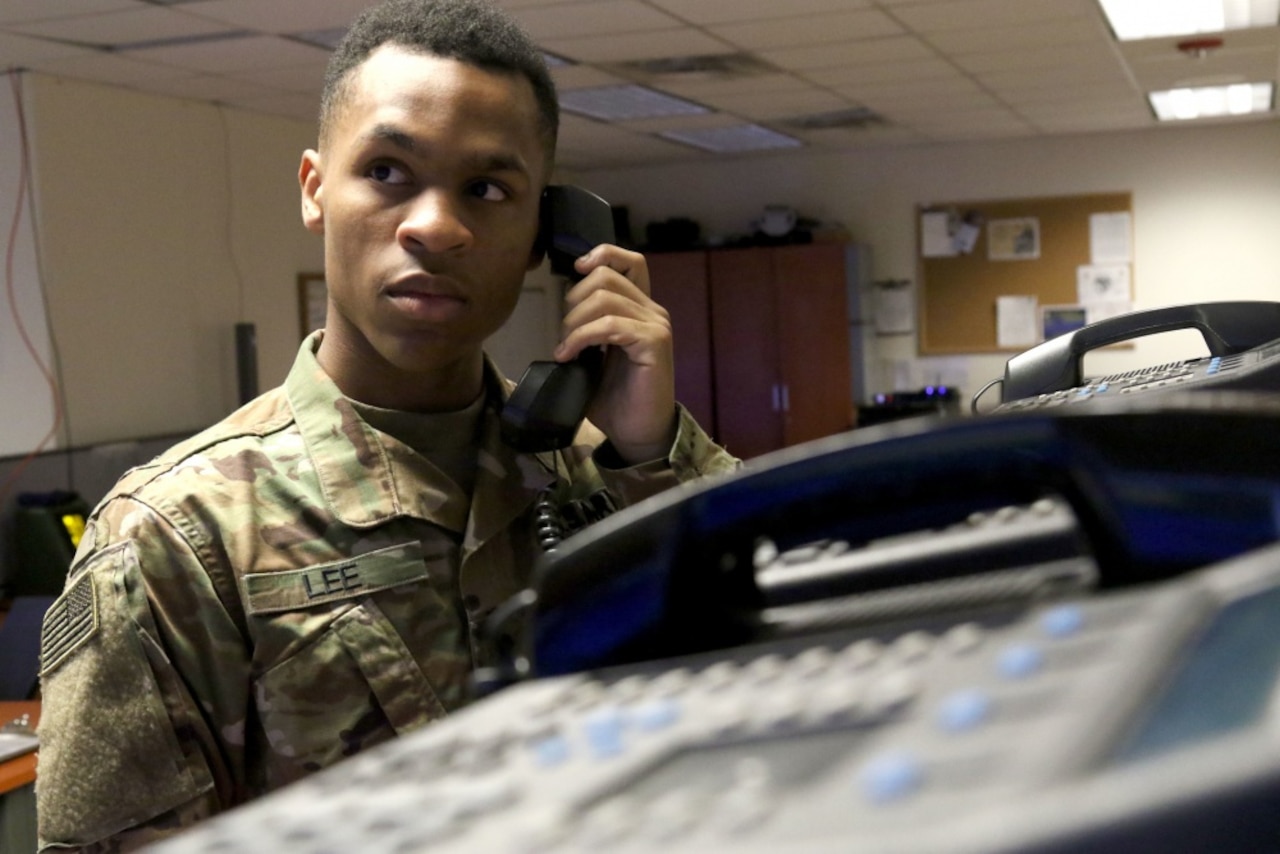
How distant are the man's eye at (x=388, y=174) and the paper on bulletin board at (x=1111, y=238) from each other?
6964 millimetres

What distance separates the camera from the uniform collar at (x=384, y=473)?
0.91 meters

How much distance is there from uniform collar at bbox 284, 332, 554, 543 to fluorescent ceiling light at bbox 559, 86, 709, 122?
170 inches

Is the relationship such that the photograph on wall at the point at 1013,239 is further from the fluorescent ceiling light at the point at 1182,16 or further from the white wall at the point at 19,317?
the white wall at the point at 19,317

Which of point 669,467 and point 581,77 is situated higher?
point 581,77

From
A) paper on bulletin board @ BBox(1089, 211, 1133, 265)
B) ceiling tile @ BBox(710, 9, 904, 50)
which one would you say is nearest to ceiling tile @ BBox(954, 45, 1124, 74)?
ceiling tile @ BBox(710, 9, 904, 50)

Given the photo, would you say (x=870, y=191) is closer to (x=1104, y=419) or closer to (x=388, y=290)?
(x=388, y=290)

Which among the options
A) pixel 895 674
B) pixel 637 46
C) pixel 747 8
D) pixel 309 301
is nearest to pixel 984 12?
pixel 747 8

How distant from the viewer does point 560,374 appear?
1020 mm

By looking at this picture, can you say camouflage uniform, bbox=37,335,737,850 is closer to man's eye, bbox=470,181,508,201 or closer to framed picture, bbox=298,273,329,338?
man's eye, bbox=470,181,508,201

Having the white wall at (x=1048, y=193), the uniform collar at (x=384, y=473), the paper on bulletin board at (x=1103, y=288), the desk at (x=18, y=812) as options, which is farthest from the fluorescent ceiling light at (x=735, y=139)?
the uniform collar at (x=384, y=473)

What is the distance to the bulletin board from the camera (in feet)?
23.8

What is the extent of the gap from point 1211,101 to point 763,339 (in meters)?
2.57

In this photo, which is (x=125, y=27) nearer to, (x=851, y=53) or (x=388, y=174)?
(x=851, y=53)

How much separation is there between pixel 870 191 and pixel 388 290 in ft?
23.1
